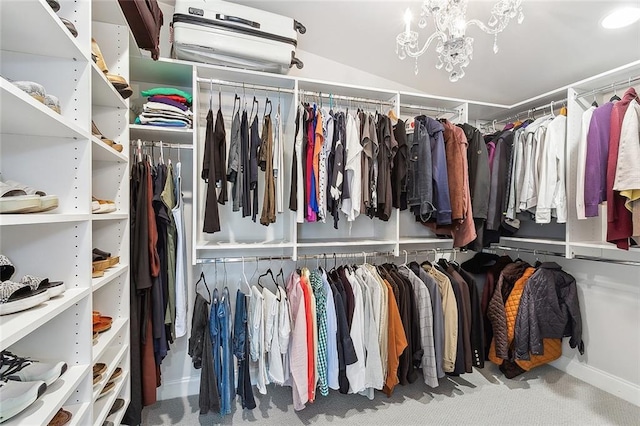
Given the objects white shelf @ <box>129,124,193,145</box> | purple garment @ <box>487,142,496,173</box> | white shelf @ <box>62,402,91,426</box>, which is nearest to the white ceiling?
purple garment @ <box>487,142,496,173</box>

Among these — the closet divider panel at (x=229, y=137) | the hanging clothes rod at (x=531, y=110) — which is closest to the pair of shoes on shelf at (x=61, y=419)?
the closet divider panel at (x=229, y=137)

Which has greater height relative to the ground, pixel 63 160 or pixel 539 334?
pixel 63 160

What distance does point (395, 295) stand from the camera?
6.30ft

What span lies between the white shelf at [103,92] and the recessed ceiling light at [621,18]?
271 centimetres

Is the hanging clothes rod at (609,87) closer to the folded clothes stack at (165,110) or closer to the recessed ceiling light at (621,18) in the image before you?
the recessed ceiling light at (621,18)

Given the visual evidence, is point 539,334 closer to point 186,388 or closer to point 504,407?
point 504,407

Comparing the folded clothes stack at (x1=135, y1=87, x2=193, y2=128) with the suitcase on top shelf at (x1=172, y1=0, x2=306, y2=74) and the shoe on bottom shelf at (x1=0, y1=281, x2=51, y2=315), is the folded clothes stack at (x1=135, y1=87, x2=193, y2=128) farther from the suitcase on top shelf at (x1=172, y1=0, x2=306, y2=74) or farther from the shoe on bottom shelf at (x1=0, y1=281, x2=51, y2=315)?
the shoe on bottom shelf at (x1=0, y1=281, x2=51, y2=315)

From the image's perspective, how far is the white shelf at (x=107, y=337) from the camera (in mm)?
1086

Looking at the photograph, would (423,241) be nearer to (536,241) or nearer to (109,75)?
(536,241)

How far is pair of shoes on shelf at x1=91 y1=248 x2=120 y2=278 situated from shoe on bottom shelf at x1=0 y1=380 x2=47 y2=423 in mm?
414

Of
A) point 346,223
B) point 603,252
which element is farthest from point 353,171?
point 603,252

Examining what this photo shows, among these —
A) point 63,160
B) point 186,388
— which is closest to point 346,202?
point 63,160

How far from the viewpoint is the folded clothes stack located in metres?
1.70

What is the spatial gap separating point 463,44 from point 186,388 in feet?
8.88
